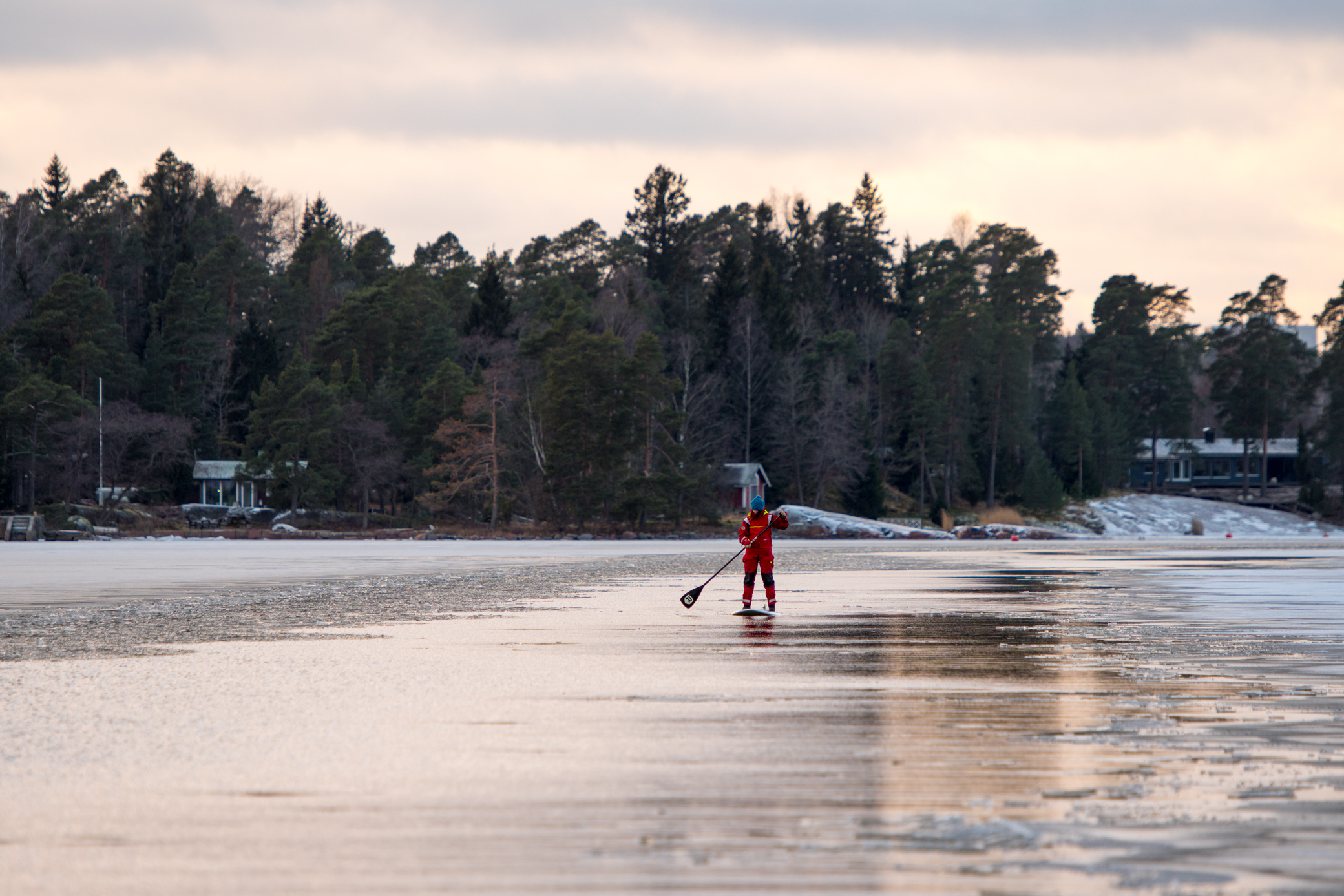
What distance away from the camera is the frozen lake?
16.8 ft

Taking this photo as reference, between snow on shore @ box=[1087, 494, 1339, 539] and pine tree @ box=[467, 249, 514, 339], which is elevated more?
pine tree @ box=[467, 249, 514, 339]

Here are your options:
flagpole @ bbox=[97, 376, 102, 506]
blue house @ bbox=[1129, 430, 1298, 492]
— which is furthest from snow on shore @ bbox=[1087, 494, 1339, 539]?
flagpole @ bbox=[97, 376, 102, 506]

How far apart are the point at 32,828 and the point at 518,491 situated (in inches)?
2621

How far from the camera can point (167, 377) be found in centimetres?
8106

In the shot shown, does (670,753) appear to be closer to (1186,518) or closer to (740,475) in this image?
(740,475)

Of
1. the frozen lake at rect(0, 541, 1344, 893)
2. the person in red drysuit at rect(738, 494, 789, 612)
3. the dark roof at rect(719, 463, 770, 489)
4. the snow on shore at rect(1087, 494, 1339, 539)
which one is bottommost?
the snow on shore at rect(1087, 494, 1339, 539)

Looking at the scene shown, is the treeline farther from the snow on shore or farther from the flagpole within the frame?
the snow on shore

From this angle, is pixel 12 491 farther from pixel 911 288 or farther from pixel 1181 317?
pixel 1181 317

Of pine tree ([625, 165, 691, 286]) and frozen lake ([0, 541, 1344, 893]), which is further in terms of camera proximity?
pine tree ([625, 165, 691, 286])

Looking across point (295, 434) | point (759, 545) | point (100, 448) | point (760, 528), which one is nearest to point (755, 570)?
point (759, 545)

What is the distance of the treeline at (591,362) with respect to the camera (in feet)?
229

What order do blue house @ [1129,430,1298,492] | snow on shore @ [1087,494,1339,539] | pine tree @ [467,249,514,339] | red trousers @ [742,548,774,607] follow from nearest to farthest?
red trousers @ [742,548,774,607] < pine tree @ [467,249,514,339] < snow on shore @ [1087,494,1339,539] < blue house @ [1129,430,1298,492]

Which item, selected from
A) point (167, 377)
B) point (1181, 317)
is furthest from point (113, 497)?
point (1181, 317)

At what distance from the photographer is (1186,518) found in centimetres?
10300
